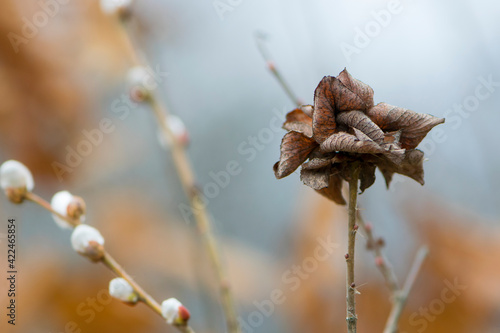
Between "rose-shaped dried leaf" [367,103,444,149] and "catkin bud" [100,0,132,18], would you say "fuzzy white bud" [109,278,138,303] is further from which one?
"catkin bud" [100,0,132,18]

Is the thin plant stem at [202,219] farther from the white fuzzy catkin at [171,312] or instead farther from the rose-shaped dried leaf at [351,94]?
the rose-shaped dried leaf at [351,94]

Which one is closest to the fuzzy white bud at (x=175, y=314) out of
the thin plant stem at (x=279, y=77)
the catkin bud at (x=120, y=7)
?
the thin plant stem at (x=279, y=77)

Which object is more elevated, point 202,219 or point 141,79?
point 141,79

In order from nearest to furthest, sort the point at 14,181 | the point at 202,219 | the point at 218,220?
the point at 14,181 → the point at 202,219 → the point at 218,220

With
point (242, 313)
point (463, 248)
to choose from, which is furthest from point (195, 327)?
point (463, 248)

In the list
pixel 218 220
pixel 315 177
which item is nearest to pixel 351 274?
pixel 315 177

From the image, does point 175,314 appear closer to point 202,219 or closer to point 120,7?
point 202,219

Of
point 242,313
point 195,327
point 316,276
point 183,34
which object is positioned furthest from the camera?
point 183,34

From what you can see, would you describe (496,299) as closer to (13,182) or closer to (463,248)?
(463,248)
